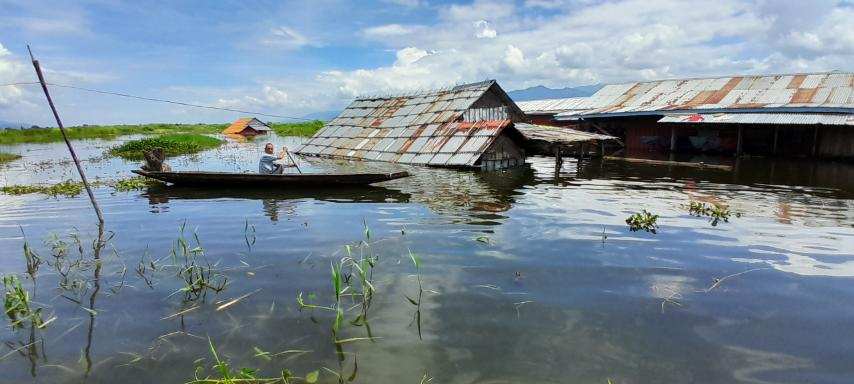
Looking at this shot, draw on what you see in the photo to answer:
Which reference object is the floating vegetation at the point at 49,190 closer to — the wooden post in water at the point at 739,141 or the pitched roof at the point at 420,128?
the pitched roof at the point at 420,128

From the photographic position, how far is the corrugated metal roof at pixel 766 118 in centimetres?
2039

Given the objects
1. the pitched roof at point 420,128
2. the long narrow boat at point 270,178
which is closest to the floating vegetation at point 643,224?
the long narrow boat at point 270,178

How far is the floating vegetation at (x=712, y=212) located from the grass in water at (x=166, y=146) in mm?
26443

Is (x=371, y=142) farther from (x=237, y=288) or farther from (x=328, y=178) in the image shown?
(x=237, y=288)

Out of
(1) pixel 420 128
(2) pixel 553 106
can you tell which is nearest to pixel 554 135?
(1) pixel 420 128

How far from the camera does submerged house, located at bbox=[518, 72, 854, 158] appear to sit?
21.9m

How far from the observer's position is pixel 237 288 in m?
5.69

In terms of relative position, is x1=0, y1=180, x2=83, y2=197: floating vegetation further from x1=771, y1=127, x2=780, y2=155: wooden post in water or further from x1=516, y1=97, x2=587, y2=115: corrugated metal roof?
x1=771, y1=127, x2=780, y2=155: wooden post in water

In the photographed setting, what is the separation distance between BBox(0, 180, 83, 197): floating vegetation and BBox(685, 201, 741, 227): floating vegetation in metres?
15.8

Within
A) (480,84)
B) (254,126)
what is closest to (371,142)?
(480,84)

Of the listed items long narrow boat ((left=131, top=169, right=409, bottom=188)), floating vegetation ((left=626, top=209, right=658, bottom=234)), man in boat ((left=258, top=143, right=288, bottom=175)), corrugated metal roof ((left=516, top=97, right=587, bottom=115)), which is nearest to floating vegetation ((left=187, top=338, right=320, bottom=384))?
floating vegetation ((left=626, top=209, right=658, bottom=234))

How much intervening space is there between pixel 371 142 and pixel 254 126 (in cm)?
3944

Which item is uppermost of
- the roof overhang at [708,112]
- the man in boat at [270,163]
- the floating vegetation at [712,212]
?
the roof overhang at [708,112]

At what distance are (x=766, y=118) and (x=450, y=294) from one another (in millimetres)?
23700
